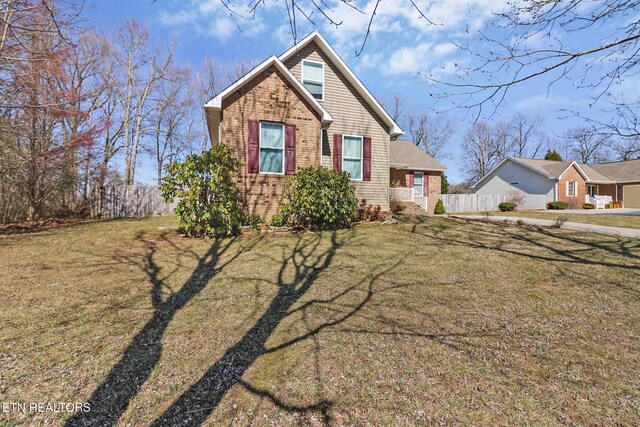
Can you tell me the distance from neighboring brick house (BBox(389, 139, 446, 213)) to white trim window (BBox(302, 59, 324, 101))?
28.6 feet

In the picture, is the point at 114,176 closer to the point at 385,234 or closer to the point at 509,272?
the point at 385,234

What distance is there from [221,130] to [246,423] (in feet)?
29.5

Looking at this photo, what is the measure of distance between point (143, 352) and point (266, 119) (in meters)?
8.29

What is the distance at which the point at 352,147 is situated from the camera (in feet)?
40.2

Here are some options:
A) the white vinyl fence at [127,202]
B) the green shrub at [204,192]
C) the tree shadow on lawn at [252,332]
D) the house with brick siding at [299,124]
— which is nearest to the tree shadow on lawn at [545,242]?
the tree shadow on lawn at [252,332]

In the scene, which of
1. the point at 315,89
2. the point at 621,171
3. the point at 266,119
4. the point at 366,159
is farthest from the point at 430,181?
the point at 621,171

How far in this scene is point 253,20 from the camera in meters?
2.87

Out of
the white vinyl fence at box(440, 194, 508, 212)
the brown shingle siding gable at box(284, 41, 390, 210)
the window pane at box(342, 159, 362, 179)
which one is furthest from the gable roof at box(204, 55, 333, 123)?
the white vinyl fence at box(440, 194, 508, 212)

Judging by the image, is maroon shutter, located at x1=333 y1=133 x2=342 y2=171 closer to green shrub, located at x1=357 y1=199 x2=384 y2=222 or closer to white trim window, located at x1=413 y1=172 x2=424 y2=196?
green shrub, located at x1=357 y1=199 x2=384 y2=222

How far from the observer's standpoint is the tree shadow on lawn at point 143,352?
7.59 ft

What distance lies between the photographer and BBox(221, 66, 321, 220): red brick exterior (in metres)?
9.71

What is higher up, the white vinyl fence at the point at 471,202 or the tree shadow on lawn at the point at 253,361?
the white vinyl fence at the point at 471,202

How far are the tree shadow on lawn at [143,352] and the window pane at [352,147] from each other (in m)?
7.37

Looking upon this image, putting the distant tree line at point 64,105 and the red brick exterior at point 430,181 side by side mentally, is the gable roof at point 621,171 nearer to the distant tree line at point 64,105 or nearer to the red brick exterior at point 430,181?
the red brick exterior at point 430,181
